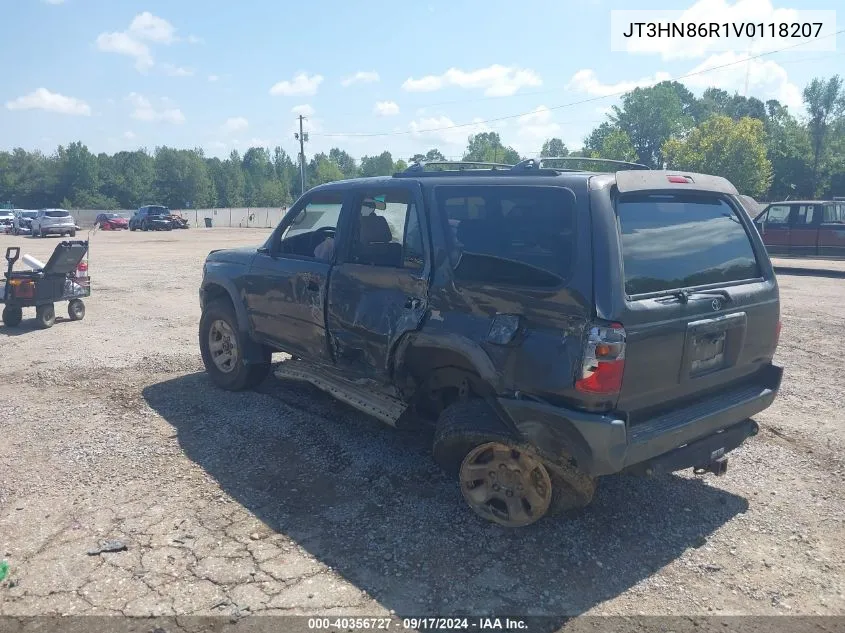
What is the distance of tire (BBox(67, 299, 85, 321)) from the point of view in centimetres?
1002

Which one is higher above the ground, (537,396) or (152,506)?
(537,396)

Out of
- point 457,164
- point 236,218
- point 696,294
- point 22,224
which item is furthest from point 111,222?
point 696,294

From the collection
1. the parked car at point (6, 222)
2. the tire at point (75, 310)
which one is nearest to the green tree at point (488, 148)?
the parked car at point (6, 222)

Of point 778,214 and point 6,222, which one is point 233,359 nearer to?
point 778,214

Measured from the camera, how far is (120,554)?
11.4 feet

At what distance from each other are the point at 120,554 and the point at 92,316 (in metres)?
7.90

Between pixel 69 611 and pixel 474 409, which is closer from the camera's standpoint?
pixel 69 611

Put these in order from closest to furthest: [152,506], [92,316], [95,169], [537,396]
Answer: [537,396], [152,506], [92,316], [95,169]

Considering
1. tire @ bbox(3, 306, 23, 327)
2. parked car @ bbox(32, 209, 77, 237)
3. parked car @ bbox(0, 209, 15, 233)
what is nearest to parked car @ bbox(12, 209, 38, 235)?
parked car @ bbox(32, 209, 77, 237)

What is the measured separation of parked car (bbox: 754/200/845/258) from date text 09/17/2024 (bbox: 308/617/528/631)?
15.9m

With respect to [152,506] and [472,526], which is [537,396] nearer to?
[472,526]

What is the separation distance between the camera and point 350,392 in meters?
4.76

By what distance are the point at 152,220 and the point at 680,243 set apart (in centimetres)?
4774

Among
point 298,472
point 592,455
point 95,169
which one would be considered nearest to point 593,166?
point 592,455
